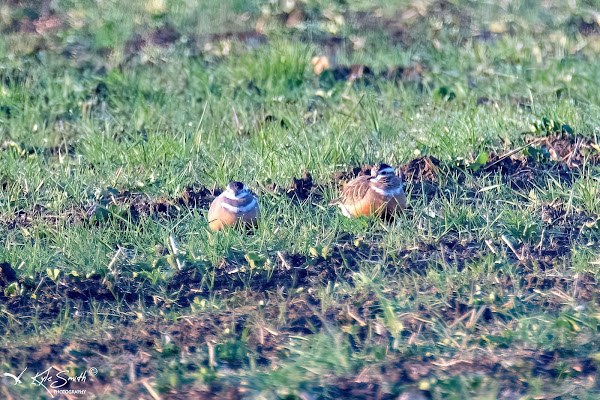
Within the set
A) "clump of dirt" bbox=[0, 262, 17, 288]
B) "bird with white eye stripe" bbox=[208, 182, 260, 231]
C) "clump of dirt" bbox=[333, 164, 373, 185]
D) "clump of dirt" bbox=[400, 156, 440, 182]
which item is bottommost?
"clump of dirt" bbox=[0, 262, 17, 288]

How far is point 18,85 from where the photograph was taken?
7.04 meters

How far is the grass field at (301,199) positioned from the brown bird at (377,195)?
0.11 m

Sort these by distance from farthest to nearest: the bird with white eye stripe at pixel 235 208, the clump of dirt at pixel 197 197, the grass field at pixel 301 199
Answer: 1. the clump of dirt at pixel 197 197
2. the bird with white eye stripe at pixel 235 208
3. the grass field at pixel 301 199

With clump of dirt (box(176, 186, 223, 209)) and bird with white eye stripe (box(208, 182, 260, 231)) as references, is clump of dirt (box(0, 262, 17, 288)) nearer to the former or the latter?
bird with white eye stripe (box(208, 182, 260, 231))

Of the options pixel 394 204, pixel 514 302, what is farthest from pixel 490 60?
pixel 514 302

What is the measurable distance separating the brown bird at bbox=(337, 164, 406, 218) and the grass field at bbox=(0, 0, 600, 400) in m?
0.11

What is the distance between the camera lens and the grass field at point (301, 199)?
3.41 meters

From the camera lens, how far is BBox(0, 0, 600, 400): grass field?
3.41 metres

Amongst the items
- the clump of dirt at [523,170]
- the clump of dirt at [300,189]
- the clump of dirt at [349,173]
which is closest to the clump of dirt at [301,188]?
the clump of dirt at [300,189]

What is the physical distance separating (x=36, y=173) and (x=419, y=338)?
324 cm

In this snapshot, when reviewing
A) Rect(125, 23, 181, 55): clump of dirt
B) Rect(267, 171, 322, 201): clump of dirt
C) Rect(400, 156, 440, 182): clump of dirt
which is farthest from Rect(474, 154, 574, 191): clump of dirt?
Rect(125, 23, 181, 55): clump of dirt

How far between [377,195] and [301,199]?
70 cm

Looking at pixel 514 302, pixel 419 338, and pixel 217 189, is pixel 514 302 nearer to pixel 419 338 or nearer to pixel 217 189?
pixel 419 338

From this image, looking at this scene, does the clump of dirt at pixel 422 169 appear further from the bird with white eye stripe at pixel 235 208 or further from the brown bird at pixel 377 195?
the bird with white eye stripe at pixel 235 208
